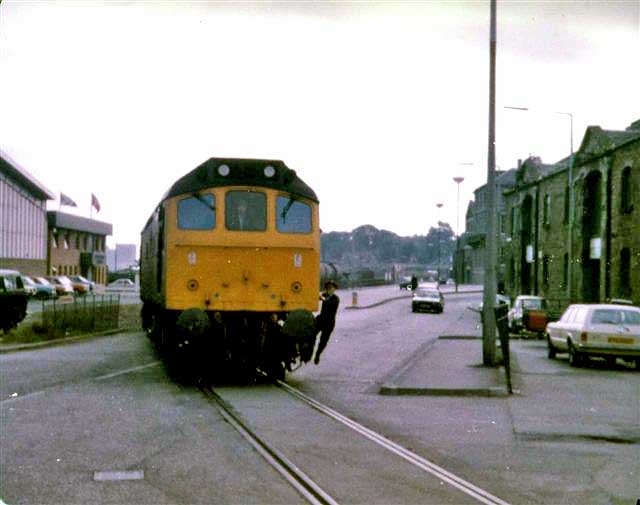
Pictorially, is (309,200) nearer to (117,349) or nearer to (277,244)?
(277,244)

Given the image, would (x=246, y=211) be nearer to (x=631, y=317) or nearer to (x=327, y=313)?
(x=327, y=313)

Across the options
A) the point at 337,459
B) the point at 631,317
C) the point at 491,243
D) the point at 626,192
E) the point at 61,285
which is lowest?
the point at 337,459

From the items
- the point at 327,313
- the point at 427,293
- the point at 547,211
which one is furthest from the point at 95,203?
the point at 327,313

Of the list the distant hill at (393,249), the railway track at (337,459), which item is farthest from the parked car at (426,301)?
the distant hill at (393,249)

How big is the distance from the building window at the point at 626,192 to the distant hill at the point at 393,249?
94.6 metres

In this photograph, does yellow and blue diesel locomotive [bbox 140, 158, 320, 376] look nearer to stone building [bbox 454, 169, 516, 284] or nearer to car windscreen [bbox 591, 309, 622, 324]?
car windscreen [bbox 591, 309, 622, 324]

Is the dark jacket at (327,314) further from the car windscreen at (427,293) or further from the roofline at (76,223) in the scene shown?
the roofline at (76,223)

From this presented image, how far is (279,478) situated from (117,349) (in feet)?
57.5

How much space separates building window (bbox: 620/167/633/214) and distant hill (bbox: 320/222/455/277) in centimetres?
9459

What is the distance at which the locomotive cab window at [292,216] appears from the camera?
55.7 feet

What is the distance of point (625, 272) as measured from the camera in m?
39.2

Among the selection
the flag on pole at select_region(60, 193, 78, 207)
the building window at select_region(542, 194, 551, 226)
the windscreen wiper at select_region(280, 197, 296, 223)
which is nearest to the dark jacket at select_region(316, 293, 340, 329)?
the windscreen wiper at select_region(280, 197, 296, 223)

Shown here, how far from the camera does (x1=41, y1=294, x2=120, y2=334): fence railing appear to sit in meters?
29.4

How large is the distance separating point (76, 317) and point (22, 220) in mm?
46812
